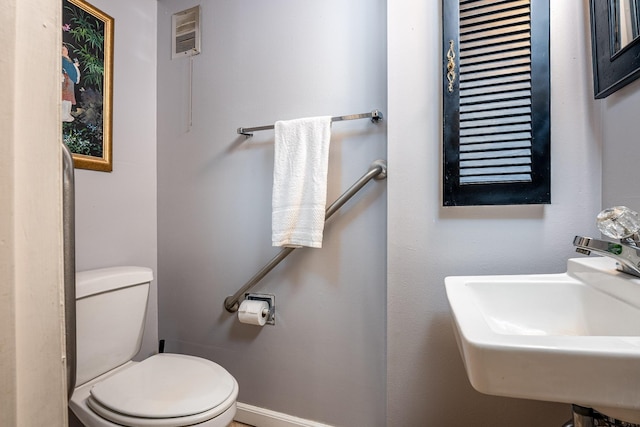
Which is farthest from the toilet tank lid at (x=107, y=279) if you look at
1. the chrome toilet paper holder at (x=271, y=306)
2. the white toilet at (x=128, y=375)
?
the chrome toilet paper holder at (x=271, y=306)

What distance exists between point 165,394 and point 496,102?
141 centimetres

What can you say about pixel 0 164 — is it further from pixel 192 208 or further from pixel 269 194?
pixel 192 208

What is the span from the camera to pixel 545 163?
0.88 metres

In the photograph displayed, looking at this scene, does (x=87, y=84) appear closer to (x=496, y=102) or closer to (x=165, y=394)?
(x=165, y=394)

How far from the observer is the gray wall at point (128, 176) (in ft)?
4.41

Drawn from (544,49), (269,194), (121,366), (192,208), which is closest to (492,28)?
(544,49)

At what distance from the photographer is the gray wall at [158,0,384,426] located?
1.23 meters

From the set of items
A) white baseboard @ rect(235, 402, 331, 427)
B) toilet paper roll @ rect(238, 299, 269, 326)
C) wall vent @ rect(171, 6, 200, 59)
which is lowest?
white baseboard @ rect(235, 402, 331, 427)

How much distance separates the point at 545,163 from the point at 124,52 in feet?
6.15

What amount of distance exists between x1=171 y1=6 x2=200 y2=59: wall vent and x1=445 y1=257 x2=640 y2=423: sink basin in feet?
5.46

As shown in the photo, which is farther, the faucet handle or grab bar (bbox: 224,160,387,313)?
grab bar (bbox: 224,160,387,313)

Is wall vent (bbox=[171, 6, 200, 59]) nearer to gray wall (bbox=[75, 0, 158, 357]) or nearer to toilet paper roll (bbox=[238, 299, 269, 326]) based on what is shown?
gray wall (bbox=[75, 0, 158, 357])

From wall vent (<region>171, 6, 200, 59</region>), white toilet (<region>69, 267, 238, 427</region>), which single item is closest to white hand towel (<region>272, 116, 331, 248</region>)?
white toilet (<region>69, 267, 238, 427</region>)

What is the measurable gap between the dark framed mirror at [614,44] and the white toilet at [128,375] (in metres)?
1.44
